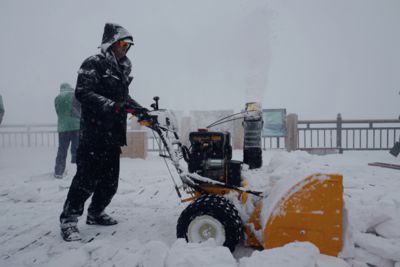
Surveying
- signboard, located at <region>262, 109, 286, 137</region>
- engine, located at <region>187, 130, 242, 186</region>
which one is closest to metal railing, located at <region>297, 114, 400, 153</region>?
signboard, located at <region>262, 109, 286, 137</region>

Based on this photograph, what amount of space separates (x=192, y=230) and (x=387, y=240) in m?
1.38

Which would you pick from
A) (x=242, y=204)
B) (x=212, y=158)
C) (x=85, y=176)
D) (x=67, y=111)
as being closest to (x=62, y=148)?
(x=67, y=111)

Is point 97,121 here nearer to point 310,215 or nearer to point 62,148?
point 310,215

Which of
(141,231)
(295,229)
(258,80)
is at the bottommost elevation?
(141,231)

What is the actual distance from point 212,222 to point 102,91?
1570 millimetres

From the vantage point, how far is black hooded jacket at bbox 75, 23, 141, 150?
2.61m

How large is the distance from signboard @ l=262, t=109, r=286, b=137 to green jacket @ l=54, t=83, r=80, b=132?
22.1 ft

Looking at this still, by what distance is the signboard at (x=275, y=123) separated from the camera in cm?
1072

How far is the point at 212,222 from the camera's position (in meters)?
2.21

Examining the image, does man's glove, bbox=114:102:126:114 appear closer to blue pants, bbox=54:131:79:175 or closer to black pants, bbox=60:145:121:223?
black pants, bbox=60:145:121:223

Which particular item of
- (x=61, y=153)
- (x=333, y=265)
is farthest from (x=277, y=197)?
(x=61, y=153)

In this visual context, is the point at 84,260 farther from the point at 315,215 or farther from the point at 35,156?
the point at 35,156

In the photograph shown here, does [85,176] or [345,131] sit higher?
[345,131]

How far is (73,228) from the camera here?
267 cm
